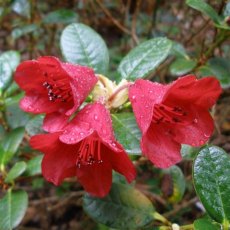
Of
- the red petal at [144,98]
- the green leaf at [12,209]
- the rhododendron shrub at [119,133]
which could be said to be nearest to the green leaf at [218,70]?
the rhododendron shrub at [119,133]

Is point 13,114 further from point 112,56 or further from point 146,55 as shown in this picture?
point 112,56

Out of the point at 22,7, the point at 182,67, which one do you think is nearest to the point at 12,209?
the point at 182,67

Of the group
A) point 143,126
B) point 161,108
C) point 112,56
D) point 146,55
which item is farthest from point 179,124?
point 112,56

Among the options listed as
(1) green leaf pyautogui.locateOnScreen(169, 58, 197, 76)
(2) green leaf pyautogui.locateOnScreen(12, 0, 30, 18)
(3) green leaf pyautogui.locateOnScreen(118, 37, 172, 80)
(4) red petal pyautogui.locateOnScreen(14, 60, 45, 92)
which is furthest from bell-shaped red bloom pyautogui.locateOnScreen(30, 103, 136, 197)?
(2) green leaf pyautogui.locateOnScreen(12, 0, 30, 18)

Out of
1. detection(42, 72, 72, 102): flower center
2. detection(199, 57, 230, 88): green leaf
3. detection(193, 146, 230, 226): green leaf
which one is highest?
detection(42, 72, 72, 102): flower center

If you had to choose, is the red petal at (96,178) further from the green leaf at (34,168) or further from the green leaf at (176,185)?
the green leaf at (176,185)

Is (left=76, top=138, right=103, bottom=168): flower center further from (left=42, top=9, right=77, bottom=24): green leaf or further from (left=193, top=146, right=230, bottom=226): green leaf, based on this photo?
(left=42, top=9, right=77, bottom=24): green leaf

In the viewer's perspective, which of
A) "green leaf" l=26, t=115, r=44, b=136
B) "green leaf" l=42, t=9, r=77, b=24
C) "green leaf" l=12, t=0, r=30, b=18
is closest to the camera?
"green leaf" l=26, t=115, r=44, b=136
